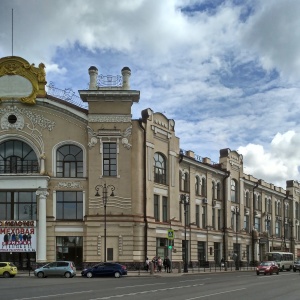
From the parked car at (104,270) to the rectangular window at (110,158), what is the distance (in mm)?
11749

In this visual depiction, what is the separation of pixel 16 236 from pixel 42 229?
98.6 inches

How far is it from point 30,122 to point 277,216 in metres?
56.6

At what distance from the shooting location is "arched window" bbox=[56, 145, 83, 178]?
181 ft

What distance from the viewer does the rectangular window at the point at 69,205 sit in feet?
179

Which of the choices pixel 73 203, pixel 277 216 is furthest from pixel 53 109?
pixel 277 216

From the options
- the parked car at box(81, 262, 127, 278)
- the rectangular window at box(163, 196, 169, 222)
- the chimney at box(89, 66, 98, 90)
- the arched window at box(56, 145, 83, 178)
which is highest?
the chimney at box(89, 66, 98, 90)

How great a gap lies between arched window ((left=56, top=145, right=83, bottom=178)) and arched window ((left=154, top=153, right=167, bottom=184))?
7983 millimetres

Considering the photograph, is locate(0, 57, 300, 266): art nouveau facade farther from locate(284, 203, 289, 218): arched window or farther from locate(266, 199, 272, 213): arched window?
locate(284, 203, 289, 218): arched window

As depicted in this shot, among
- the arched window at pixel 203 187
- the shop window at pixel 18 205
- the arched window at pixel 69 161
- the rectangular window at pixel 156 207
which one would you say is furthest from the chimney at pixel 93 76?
the arched window at pixel 203 187

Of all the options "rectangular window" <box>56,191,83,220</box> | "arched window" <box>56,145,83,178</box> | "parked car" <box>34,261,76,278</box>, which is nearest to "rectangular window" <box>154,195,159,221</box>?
"rectangular window" <box>56,191,83,220</box>

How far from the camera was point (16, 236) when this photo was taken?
5331 cm

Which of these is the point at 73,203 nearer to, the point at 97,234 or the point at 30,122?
the point at 97,234

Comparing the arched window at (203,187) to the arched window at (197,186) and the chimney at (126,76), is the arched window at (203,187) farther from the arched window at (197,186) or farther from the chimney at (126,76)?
the chimney at (126,76)

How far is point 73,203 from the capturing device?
54.7 m
